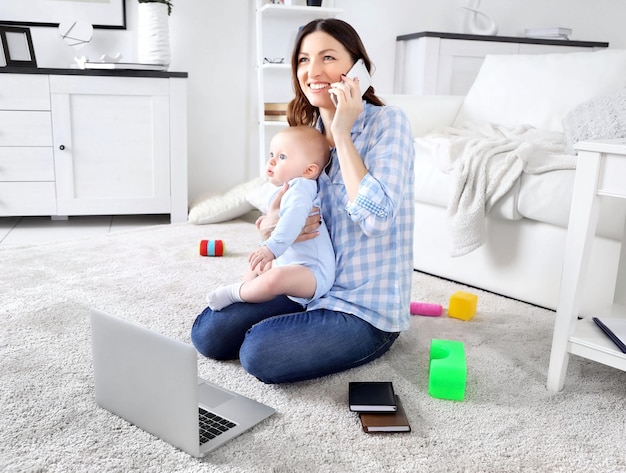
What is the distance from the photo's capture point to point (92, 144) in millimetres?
3066

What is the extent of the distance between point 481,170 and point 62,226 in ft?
6.64

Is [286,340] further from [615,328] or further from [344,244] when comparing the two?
[615,328]

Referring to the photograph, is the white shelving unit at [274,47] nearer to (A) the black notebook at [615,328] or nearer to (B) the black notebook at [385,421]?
(A) the black notebook at [615,328]

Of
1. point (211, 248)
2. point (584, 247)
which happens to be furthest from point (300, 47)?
point (211, 248)

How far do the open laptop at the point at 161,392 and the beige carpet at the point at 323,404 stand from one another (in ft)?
0.09

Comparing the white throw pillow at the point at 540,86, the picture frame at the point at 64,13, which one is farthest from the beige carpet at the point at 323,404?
the picture frame at the point at 64,13

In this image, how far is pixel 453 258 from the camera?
2.29m

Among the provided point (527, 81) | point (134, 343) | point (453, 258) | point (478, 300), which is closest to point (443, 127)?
point (527, 81)

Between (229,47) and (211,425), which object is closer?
(211,425)

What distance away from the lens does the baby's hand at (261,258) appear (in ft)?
4.63

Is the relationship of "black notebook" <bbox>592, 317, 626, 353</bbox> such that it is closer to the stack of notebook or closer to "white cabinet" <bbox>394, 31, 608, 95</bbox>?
the stack of notebook

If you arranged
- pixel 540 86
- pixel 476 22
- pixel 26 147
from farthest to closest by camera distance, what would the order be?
pixel 476 22, pixel 26 147, pixel 540 86

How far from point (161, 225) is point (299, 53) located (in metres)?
1.78

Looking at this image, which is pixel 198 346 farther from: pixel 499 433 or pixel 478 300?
pixel 478 300
